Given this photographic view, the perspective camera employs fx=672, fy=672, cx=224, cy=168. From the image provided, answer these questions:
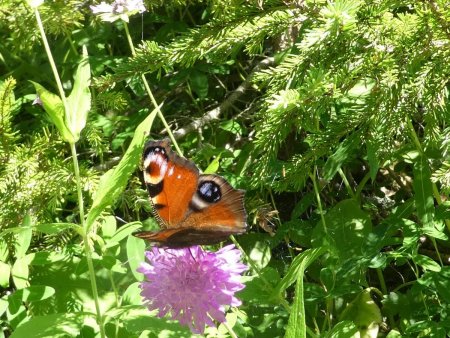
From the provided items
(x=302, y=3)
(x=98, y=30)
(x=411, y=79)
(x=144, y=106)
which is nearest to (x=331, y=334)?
→ (x=411, y=79)

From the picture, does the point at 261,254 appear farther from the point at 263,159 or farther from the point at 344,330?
the point at 263,159

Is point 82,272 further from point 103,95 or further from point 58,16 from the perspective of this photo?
point 58,16

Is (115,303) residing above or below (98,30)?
below

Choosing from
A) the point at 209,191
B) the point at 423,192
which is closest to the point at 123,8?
the point at 209,191

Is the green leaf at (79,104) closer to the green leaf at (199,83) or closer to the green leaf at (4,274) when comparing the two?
the green leaf at (4,274)

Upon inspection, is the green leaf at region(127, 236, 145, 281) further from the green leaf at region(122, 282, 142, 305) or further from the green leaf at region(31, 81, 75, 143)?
the green leaf at region(31, 81, 75, 143)

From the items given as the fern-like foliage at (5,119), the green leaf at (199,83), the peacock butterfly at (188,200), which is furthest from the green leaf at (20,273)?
the green leaf at (199,83)

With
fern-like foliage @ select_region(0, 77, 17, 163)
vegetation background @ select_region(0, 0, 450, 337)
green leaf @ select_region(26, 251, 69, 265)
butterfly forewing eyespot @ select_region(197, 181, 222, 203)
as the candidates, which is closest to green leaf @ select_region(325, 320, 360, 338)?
vegetation background @ select_region(0, 0, 450, 337)
